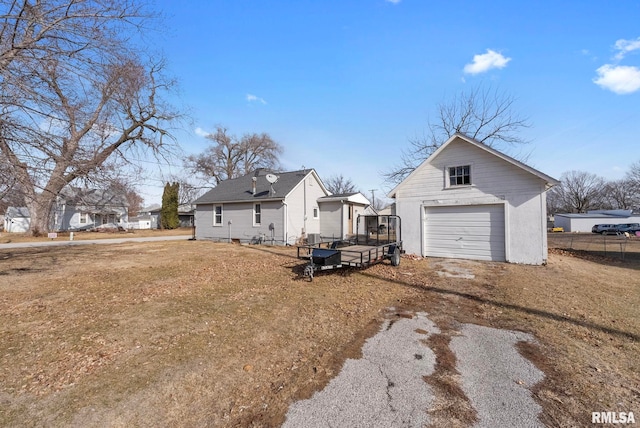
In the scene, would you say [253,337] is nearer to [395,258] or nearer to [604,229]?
[395,258]

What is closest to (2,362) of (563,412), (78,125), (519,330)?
(78,125)

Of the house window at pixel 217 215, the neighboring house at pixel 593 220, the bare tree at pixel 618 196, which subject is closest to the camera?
the house window at pixel 217 215

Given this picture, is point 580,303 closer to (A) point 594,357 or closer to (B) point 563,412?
(A) point 594,357

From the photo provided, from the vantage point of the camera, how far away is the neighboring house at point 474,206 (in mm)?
10711

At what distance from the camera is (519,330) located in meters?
4.77

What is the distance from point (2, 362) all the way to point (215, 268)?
659cm

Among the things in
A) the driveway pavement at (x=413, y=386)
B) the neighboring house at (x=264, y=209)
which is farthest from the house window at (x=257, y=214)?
the driveway pavement at (x=413, y=386)

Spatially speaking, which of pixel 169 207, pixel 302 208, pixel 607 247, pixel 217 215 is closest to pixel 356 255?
pixel 302 208

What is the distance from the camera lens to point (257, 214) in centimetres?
1938

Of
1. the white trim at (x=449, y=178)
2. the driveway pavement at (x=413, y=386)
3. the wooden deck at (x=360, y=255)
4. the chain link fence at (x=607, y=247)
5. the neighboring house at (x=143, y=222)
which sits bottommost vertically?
the chain link fence at (x=607, y=247)

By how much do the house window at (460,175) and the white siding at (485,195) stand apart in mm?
181

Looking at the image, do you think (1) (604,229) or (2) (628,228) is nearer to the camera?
(2) (628,228)

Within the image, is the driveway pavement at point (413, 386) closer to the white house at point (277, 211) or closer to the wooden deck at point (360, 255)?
the wooden deck at point (360, 255)

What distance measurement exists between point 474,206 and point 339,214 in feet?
31.5
